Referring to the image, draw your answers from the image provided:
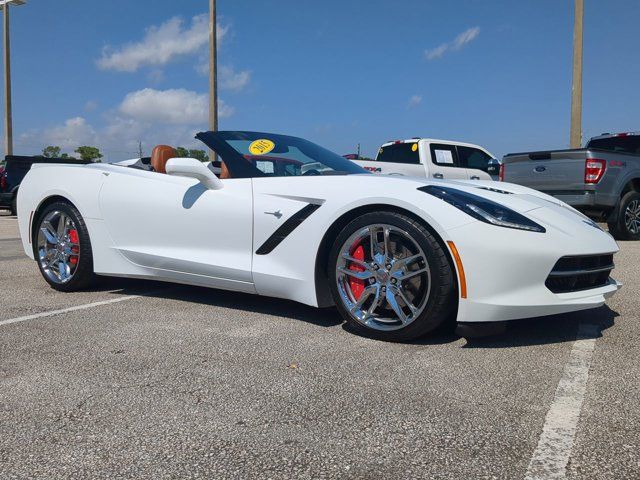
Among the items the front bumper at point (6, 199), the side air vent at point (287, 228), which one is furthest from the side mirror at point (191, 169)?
the front bumper at point (6, 199)

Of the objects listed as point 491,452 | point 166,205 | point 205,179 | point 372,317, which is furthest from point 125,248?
point 491,452

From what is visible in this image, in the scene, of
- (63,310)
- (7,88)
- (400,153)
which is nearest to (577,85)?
(400,153)

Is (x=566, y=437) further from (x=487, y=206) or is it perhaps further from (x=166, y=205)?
(x=166, y=205)

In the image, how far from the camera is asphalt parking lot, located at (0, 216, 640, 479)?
182 cm

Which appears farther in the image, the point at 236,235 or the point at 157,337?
the point at 236,235

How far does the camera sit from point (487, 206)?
3064mm

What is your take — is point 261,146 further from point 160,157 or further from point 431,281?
point 431,281

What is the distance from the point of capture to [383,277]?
3.21 m

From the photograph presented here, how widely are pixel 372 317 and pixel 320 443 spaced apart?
137cm

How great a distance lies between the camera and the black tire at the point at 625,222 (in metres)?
8.44

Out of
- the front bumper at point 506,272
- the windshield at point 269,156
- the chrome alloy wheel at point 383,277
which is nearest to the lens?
the front bumper at point 506,272

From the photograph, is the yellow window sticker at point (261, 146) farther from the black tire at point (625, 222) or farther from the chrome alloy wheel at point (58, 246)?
the black tire at point (625, 222)

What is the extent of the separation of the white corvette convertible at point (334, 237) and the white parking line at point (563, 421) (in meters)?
0.29

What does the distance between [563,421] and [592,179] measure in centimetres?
683
